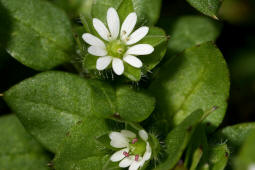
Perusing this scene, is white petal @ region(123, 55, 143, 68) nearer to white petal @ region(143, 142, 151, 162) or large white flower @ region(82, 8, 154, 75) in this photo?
large white flower @ region(82, 8, 154, 75)

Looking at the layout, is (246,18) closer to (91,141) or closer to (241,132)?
(241,132)

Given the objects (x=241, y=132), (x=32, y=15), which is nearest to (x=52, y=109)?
(x=32, y=15)

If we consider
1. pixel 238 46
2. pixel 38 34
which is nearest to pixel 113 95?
pixel 38 34

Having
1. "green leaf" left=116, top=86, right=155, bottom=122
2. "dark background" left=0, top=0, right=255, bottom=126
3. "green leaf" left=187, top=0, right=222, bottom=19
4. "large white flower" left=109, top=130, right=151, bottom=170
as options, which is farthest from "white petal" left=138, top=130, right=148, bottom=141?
"dark background" left=0, top=0, right=255, bottom=126

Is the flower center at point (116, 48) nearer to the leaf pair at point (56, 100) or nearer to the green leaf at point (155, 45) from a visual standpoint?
the green leaf at point (155, 45)

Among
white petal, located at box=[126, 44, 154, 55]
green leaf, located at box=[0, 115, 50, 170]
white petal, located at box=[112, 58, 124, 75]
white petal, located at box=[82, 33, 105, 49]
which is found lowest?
green leaf, located at box=[0, 115, 50, 170]

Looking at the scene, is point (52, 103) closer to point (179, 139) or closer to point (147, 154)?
point (147, 154)
